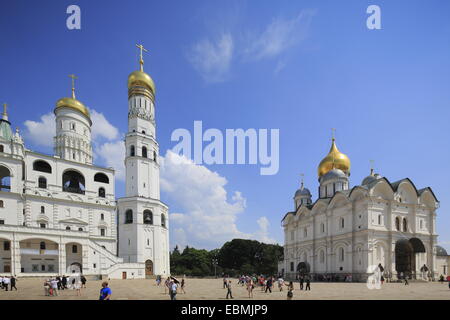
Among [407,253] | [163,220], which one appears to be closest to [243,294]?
[407,253]

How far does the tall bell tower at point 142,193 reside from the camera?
153ft

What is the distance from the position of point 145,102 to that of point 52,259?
83.6 feet

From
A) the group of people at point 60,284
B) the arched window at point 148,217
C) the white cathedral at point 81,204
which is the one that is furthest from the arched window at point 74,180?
the group of people at point 60,284

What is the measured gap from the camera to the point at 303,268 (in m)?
50.7

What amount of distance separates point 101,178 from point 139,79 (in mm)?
16180

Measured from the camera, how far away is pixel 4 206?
38.6 m

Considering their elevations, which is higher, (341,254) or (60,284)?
(60,284)

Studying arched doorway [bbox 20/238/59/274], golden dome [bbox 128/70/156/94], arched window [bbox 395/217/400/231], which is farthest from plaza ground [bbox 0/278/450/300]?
golden dome [bbox 128/70/156/94]

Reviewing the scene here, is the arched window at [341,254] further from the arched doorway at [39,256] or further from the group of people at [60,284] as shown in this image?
the arched doorway at [39,256]

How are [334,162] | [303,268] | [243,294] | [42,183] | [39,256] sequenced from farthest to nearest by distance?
[334,162] → [303,268] → [42,183] → [39,256] → [243,294]

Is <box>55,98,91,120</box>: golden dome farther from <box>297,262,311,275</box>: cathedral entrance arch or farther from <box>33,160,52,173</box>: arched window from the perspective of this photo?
<box>297,262,311,275</box>: cathedral entrance arch

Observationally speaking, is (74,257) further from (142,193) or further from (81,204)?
(142,193)
